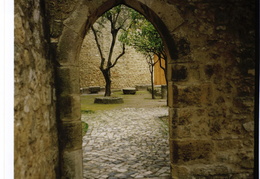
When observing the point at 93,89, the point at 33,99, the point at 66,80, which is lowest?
the point at 93,89

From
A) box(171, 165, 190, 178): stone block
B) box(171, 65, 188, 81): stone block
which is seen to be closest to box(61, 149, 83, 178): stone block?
box(171, 165, 190, 178): stone block

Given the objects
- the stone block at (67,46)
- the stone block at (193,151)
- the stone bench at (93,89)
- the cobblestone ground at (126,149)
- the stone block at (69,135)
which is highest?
the stone block at (67,46)

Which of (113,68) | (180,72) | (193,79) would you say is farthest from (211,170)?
(113,68)

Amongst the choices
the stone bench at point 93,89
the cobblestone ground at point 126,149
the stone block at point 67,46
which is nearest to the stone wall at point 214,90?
the cobblestone ground at point 126,149

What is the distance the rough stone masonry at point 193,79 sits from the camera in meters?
2.98

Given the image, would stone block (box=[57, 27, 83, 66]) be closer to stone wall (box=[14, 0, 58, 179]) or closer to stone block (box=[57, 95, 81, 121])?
stone wall (box=[14, 0, 58, 179])

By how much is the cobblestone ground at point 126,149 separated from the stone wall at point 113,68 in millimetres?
12573

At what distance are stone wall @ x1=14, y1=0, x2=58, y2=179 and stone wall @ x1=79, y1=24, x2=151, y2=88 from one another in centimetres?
1742

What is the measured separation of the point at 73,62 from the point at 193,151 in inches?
73.4

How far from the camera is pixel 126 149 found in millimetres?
4957

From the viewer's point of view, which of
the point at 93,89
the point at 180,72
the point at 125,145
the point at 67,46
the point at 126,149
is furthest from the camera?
the point at 93,89

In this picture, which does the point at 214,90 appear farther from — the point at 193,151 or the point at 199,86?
the point at 193,151

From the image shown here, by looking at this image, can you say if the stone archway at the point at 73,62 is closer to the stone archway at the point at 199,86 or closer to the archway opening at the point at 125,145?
the stone archway at the point at 199,86

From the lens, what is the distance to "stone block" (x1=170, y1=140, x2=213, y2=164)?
3.10 metres
